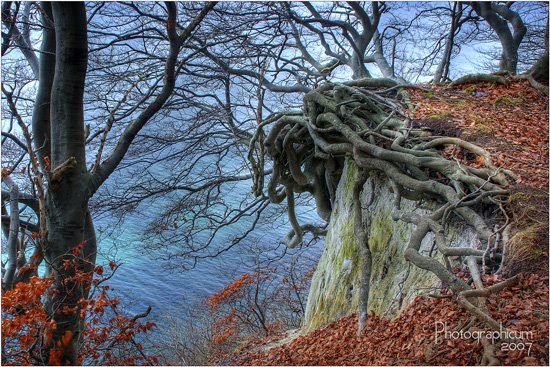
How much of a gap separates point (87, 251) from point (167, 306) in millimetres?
6860

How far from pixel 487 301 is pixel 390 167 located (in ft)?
5.70

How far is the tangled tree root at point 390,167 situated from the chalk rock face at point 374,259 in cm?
Result: 20

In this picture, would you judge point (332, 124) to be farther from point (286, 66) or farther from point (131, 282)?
point (131, 282)

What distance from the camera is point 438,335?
2.90m

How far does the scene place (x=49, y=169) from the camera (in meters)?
4.33

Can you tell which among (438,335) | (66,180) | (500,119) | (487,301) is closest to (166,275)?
(66,180)

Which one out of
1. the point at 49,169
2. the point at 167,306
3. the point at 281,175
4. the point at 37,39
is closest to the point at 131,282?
the point at 167,306

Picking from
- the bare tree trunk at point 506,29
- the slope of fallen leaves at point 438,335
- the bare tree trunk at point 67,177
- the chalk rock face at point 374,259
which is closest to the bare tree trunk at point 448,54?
the bare tree trunk at point 506,29

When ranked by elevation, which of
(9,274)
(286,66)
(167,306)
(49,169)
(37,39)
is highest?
(286,66)

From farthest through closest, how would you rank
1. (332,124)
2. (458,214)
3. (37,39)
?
(37,39) < (332,124) < (458,214)

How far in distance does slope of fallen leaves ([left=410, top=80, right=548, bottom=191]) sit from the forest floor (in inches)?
0.4

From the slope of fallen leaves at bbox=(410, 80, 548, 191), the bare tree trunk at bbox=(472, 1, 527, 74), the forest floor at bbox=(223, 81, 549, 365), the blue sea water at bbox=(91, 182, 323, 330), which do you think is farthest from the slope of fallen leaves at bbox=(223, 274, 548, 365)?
the blue sea water at bbox=(91, 182, 323, 330)

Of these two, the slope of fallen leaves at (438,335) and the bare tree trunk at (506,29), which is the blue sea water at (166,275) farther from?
the slope of fallen leaves at (438,335)

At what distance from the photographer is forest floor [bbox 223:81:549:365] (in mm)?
2674
